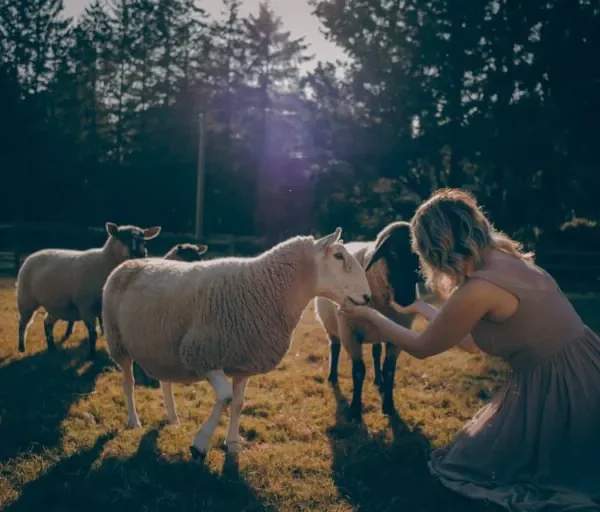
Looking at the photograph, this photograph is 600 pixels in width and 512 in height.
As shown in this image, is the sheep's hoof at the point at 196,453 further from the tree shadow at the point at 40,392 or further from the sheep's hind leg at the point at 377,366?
the sheep's hind leg at the point at 377,366

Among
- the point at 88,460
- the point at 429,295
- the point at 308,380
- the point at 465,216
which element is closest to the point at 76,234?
the point at 429,295

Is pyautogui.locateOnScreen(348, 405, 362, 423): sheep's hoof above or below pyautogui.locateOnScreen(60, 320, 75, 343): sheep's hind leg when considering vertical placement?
above


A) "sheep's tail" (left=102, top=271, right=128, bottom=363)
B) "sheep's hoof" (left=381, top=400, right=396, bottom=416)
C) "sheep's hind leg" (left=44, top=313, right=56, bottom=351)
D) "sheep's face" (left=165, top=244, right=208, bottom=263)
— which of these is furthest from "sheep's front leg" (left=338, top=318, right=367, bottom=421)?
"sheep's hind leg" (left=44, top=313, right=56, bottom=351)

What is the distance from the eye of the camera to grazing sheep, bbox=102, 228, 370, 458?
16.0ft

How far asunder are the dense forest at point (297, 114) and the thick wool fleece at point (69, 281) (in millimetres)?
15241

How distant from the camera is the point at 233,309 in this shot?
4.97 metres

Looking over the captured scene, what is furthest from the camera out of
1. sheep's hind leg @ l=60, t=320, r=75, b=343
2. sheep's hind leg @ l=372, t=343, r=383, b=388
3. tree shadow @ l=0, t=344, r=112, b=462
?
sheep's hind leg @ l=60, t=320, r=75, b=343

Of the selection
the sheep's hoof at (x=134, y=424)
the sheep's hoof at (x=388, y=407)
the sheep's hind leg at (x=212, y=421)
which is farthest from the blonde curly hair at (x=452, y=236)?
the sheep's hoof at (x=134, y=424)

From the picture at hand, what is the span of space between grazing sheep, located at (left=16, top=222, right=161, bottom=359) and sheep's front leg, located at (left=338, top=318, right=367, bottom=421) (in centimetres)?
360

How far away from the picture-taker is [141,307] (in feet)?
17.3

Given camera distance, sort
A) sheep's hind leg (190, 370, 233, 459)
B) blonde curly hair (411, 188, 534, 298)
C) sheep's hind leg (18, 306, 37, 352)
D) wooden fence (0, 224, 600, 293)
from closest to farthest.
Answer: blonde curly hair (411, 188, 534, 298), sheep's hind leg (190, 370, 233, 459), sheep's hind leg (18, 306, 37, 352), wooden fence (0, 224, 600, 293)

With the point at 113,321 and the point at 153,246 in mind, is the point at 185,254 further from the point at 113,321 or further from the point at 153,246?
the point at 153,246

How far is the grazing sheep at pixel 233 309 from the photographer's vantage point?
192 inches

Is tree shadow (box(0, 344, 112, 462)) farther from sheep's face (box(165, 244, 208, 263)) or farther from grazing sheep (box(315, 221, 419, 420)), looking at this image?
grazing sheep (box(315, 221, 419, 420))
